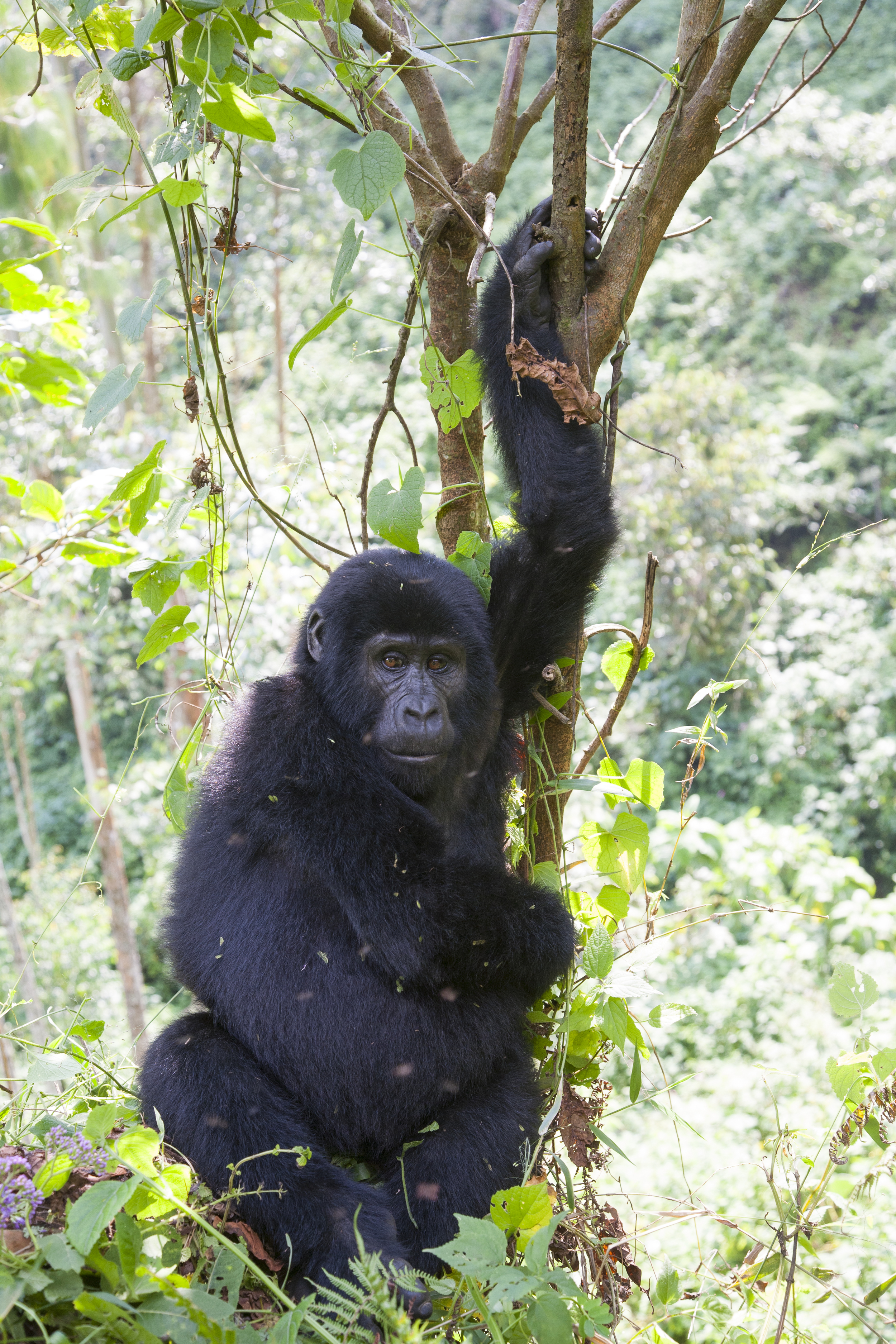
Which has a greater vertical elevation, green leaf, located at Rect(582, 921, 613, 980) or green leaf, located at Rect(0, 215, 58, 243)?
green leaf, located at Rect(0, 215, 58, 243)

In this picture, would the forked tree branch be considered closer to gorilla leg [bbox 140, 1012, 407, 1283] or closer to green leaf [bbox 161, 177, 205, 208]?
green leaf [bbox 161, 177, 205, 208]

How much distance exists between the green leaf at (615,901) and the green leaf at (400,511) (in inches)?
39.7

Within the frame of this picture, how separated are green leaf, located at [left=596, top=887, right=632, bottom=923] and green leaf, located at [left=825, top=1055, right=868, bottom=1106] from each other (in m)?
0.59

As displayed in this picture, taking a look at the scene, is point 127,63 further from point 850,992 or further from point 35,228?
point 850,992

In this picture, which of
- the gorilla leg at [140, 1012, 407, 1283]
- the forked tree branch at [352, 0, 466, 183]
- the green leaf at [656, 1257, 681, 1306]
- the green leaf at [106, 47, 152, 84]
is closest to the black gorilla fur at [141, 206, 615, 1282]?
the gorilla leg at [140, 1012, 407, 1283]

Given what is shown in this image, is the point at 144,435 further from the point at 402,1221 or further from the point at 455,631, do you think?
the point at 402,1221

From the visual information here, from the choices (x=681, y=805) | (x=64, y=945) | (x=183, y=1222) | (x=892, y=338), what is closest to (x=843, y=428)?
(x=892, y=338)

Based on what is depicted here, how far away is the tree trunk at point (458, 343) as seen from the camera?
107 inches

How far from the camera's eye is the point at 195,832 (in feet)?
8.75

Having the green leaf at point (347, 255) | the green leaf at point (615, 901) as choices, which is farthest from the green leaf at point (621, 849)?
the green leaf at point (347, 255)

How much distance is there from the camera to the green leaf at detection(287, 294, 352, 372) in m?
2.03

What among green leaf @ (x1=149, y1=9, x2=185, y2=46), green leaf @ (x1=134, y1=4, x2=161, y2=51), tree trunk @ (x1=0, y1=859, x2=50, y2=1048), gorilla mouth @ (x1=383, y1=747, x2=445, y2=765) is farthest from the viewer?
tree trunk @ (x1=0, y1=859, x2=50, y2=1048)

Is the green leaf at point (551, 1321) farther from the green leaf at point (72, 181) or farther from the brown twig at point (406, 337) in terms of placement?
the green leaf at point (72, 181)

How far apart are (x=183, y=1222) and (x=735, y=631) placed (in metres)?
12.2
